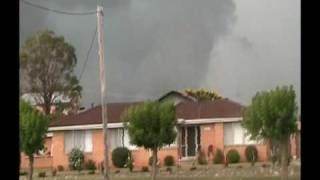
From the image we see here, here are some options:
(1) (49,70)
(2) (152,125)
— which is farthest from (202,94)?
(2) (152,125)

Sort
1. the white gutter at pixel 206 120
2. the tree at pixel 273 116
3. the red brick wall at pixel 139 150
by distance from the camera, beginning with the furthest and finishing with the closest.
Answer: the white gutter at pixel 206 120
the red brick wall at pixel 139 150
the tree at pixel 273 116

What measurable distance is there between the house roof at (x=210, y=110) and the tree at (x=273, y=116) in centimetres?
803

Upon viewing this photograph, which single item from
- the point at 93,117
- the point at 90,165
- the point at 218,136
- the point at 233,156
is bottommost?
the point at 90,165

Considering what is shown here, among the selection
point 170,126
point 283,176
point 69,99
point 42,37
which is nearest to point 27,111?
point 170,126

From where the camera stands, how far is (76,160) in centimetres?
3111

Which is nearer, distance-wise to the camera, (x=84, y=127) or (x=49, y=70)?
(x=84, y=127)

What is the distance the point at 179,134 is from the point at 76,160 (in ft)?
16.4

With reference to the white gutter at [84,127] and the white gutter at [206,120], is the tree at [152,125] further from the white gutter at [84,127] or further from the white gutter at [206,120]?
the white gutter at [84,127]

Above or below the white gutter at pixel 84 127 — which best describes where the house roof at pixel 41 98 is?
above

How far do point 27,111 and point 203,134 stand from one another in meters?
9.82

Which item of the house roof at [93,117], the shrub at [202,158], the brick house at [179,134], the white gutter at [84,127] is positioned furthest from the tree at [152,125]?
the house roof at [93,117]

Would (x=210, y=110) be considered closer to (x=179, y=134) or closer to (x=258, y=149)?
(x=179, y=134)

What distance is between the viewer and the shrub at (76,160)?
3069cm
